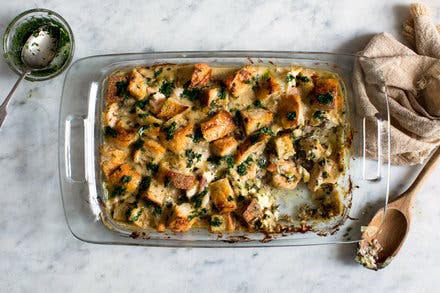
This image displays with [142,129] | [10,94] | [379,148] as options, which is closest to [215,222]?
[142,129]

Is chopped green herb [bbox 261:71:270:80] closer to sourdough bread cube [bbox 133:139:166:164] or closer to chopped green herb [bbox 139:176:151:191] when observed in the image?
sourdough bread cube [bbox 133:139:166:164]

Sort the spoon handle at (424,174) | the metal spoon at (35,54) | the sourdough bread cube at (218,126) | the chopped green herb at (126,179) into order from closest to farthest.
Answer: the sourdough bread cube at (218,126), the chopped green herb at (126,179), the metal spoon at (35,54), the spoon handle at (424,174)

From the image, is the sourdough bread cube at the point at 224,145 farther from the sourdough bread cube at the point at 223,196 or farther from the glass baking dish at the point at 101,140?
the glass baking dish at the point at 101,140

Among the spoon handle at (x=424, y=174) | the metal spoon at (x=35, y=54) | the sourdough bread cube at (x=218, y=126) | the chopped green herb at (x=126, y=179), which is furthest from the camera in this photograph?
the spoon handle at (x=424, y=174)

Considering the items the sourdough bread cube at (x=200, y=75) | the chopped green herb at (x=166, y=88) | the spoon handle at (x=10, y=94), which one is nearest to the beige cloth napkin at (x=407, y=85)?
the sourdough bread cube at (x=200, y=75)

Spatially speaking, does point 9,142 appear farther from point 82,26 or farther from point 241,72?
point 241,72

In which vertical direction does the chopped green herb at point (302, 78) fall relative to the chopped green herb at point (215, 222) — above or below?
above
